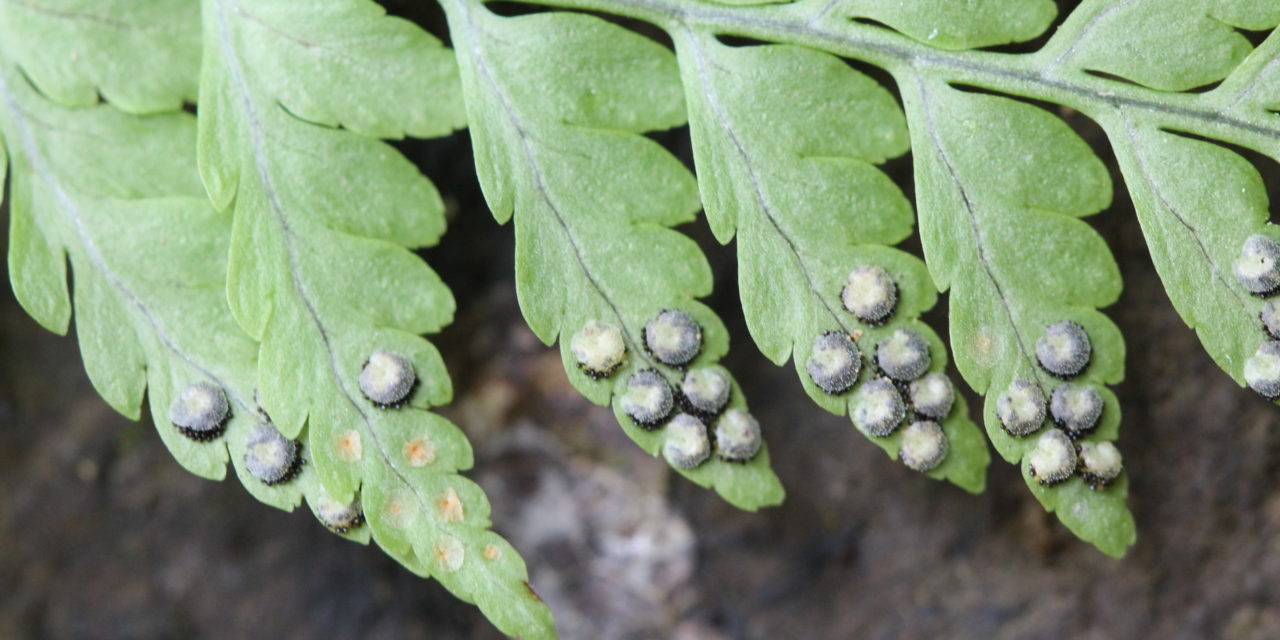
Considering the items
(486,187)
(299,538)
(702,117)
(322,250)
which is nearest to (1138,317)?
(702,117)

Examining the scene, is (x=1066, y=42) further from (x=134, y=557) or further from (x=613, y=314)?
(x=134, y=557)

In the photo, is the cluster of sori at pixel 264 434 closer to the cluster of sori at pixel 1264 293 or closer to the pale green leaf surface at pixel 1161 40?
the pale green leaf surface at pixel 1161 40

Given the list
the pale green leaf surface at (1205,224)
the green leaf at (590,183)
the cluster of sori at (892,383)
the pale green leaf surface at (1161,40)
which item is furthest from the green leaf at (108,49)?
the pale green leaf surface at (1205,224)

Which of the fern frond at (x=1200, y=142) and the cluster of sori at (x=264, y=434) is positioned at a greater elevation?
the fern frond at (x=1200, y=142)

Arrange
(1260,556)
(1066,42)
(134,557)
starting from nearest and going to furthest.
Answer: (1066,42), (1260,556), (134,557)

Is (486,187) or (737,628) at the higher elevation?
(486,187)

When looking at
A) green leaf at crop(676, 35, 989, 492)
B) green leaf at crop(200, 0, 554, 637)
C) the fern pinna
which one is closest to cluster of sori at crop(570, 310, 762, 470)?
the fern pinna

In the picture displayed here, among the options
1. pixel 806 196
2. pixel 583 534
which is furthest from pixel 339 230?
pixel 583 534
